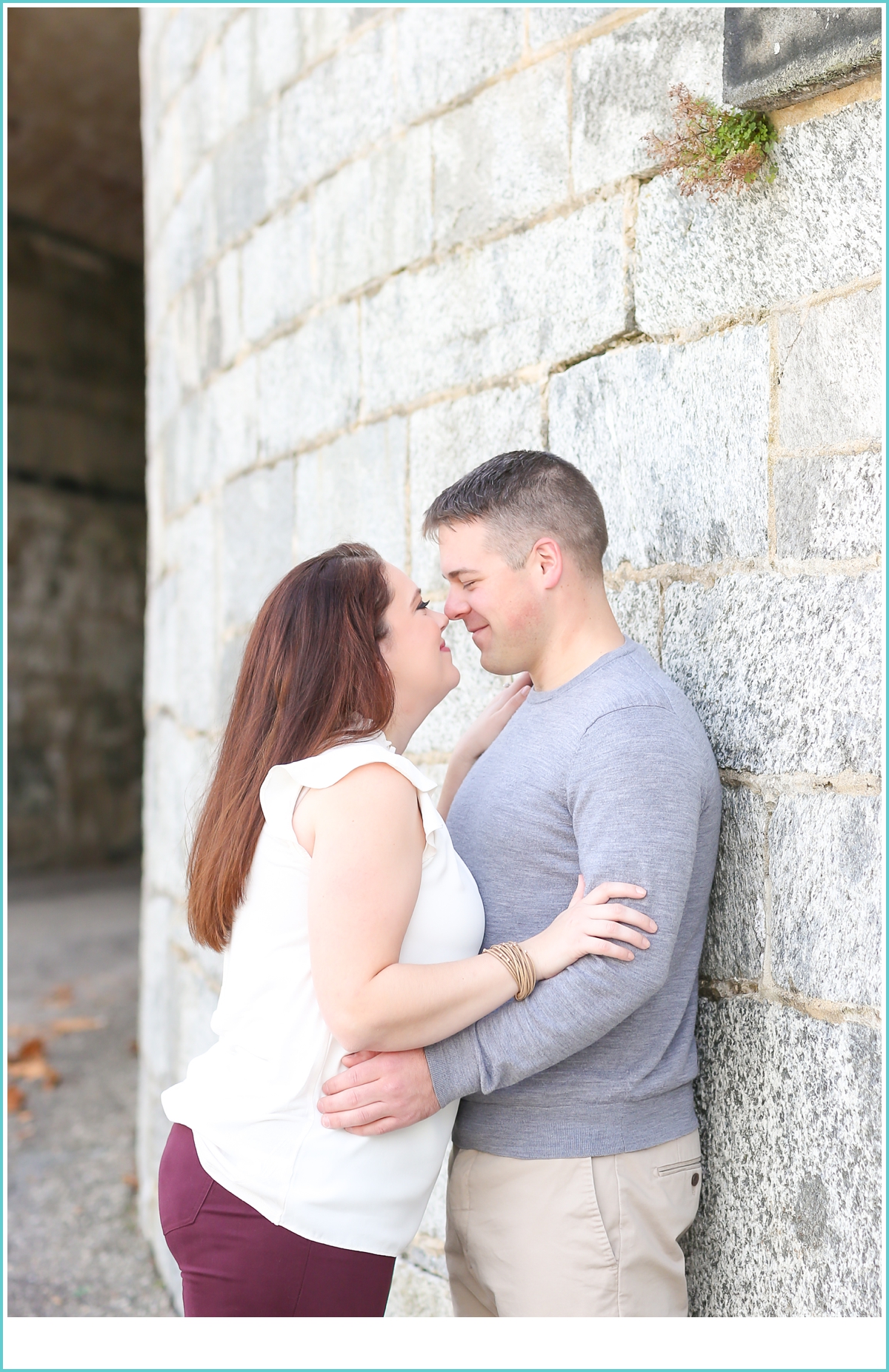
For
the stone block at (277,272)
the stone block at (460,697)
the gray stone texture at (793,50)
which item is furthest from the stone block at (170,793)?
the gray stone texture at (793,50)

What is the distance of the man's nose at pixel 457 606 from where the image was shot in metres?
1.86

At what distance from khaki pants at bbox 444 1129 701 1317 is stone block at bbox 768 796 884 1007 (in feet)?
1.11

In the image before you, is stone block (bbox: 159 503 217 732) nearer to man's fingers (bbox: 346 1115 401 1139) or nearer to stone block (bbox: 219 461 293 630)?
stone block (bbox: 219 461 293 630)

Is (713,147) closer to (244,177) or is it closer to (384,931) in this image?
(384,931)

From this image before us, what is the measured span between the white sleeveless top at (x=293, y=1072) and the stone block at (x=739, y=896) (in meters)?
0.50

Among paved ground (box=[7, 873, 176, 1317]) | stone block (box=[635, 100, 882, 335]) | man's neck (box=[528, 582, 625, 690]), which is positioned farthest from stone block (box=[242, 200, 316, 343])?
paved ground (box=[7, 873, 176, 1317])

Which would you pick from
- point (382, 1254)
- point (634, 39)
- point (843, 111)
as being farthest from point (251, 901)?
point (634, 39)

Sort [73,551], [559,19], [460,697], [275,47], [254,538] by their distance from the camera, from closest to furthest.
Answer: [559,19]
[460,697]
[275,47]
[254,538]
[73,551]

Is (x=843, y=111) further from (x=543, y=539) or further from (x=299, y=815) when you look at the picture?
(x=299, y=815)

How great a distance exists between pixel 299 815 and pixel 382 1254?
0.62m

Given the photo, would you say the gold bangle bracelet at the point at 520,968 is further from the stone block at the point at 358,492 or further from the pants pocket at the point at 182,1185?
the stone block at the point at 358,492

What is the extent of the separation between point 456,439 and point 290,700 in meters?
1.21

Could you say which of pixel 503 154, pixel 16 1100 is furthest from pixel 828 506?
pixel 16 1100

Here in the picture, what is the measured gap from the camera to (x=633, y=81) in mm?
2156
